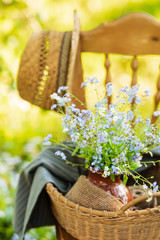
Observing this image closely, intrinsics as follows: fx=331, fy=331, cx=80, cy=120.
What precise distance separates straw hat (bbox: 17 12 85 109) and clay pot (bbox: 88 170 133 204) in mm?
474

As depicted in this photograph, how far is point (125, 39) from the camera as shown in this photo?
148 cm

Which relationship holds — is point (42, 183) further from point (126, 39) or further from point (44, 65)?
point (126, 39)

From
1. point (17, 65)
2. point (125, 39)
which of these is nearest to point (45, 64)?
point (125, 39)

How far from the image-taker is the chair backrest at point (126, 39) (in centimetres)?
144

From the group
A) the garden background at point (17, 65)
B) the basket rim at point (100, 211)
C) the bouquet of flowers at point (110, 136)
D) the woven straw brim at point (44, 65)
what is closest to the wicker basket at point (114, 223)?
the basket rim at point (100, 211)

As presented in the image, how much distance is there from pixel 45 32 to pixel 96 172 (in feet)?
2.39

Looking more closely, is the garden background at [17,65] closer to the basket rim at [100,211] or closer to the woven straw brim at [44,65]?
the woven straw brim at [44,65]

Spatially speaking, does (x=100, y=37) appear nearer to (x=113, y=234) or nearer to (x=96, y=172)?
(x=96, y=172)

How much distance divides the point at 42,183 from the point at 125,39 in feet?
2.47

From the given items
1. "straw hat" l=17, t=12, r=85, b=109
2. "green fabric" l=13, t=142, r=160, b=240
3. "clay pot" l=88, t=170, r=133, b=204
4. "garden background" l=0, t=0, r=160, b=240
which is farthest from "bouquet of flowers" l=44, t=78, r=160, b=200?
"garden background" l=0, t=0, r=160, b=240

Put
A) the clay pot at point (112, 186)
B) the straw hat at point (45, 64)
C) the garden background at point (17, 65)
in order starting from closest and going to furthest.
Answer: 1. the clay pot at point (112, 186)
2. the straw hat at point (45, 64)
3. the garden background at point (17, 65)

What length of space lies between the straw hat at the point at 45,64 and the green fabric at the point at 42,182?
27cm

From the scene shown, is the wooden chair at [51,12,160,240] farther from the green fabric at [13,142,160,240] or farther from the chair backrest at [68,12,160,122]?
the green fabric at [13,142,160,240]

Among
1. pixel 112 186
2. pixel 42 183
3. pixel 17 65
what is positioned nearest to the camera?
pixel 112 186
